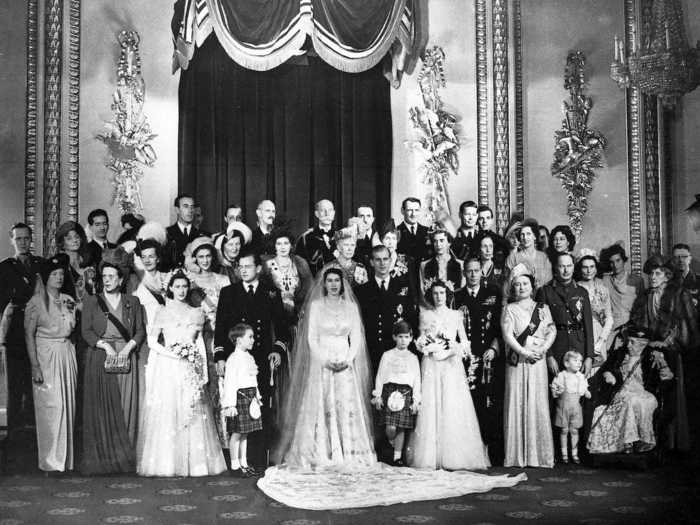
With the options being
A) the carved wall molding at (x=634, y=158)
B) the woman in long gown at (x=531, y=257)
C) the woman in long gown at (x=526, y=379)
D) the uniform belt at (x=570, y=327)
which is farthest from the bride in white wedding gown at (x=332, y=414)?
the carved wall molding at (x=634, y=158)

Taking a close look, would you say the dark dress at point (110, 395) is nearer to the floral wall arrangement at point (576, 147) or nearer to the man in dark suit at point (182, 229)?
the man in dark suit at point (182, 229)

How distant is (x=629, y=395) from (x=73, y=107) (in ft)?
15.1

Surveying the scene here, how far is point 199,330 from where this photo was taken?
5.53 meters

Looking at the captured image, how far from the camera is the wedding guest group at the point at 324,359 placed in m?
5.45

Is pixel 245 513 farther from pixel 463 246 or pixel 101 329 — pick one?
pixel 463 246

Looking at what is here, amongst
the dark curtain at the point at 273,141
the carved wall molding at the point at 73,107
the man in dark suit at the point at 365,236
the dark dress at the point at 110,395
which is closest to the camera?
the dark dress at the point at 110,395

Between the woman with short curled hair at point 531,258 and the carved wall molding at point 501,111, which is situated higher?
the carved wall molding at point 501,111

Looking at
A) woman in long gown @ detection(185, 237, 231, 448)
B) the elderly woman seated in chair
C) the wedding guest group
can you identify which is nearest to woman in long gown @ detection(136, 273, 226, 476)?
the wedding guest group

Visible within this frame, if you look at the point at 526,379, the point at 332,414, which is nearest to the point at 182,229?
the point at 332,414

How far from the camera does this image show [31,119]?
6.93m

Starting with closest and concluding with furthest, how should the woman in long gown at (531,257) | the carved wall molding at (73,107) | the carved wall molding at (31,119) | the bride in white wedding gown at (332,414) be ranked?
the bride in white wedding gown at (332,414) < the woman in long gown at (531,257) < the carved wall molding at (31,119) < the carved wall molding at (73,107)

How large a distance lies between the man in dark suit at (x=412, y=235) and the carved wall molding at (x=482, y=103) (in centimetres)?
114

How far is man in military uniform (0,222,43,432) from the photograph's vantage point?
580 centimetres

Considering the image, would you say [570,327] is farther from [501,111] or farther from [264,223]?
[501,111]
